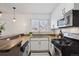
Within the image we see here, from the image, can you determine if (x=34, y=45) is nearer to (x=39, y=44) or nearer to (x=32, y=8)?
(x=39, y=44)

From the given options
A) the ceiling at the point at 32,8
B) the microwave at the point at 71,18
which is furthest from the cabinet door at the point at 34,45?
the microwave at the point at 71,18

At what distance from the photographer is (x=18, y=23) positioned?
1257 mm

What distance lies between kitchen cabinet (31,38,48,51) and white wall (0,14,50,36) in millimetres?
137

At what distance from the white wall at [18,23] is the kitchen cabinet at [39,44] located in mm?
137

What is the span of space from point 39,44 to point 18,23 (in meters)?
0.32

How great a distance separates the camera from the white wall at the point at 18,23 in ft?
Result: 4.05

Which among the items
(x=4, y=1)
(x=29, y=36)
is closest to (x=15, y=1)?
(x=4, y=1)

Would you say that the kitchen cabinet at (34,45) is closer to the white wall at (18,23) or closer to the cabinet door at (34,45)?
the cabinet door at (34,45)

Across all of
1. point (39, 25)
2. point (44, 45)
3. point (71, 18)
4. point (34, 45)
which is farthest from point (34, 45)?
point (71, 18)

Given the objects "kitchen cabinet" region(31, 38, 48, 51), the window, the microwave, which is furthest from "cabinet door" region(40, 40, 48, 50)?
the microwave

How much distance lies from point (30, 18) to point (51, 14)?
23 cm

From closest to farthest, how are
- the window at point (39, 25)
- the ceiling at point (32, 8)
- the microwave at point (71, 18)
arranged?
the ceiling at point (32, 8) < the window at point (39, 25) < the microwave at point (71, 18)

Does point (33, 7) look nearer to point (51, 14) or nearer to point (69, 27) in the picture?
point (51, 14)

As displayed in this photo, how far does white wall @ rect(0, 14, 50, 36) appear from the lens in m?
1.23
